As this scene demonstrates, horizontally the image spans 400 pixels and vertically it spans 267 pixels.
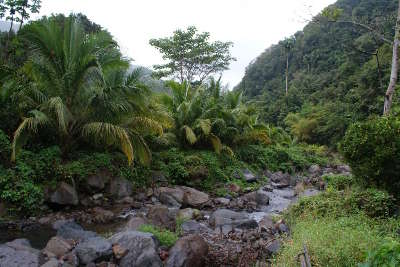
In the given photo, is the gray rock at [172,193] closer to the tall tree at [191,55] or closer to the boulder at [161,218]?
the boulder at [161,218]

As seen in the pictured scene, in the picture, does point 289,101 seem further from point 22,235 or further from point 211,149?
point 22,235

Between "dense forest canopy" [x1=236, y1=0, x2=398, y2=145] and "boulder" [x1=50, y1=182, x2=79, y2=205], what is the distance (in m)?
7.87

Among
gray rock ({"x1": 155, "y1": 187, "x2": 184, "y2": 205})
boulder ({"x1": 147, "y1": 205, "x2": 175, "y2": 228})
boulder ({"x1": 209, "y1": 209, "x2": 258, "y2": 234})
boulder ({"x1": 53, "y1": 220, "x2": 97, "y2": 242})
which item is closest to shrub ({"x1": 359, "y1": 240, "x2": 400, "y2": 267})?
boulder ({"x1": 209, "y1": 209, "x2": 258, "y2": 234})

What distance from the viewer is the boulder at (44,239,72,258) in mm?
5685

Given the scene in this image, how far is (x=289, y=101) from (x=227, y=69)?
43.5ft

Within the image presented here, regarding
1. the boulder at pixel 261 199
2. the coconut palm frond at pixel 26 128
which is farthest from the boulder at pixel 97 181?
the boulder at pixel 261 199

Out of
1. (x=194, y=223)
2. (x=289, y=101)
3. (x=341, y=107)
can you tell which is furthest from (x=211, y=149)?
(x=289, y=101)

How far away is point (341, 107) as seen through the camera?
83.7 feet

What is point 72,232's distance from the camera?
6.61 m

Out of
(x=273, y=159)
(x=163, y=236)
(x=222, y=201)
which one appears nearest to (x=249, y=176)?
(x=222, y=201)

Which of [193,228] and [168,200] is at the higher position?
[168,200]

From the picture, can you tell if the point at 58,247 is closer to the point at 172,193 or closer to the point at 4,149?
the point at 4,149

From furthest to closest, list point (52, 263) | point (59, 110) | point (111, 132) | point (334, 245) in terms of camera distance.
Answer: point (111, 132) → point (59, 110) → point (52, 263) → point (334, 245)

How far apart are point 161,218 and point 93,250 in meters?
2.34
